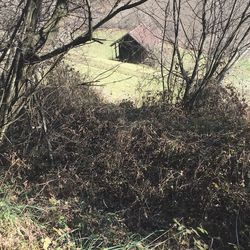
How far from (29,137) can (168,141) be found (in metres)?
2.16

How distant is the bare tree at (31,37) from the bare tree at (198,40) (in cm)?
185

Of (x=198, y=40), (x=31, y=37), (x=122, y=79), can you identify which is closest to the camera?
(x=31, y=37)

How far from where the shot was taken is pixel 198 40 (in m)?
8.48

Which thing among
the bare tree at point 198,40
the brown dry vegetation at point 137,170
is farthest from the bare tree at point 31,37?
the bare tree at point 198,40

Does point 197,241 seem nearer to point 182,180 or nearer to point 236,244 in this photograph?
point 236,244

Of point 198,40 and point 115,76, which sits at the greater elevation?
point 198,40

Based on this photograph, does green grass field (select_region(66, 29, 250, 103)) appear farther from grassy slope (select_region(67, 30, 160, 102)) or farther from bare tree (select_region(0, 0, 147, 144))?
bare tree (select_region(0, 0, 147, 144))

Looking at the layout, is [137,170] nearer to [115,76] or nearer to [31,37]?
[31,37]

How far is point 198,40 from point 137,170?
3.16m

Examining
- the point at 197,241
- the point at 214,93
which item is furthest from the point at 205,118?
the point at 197,241

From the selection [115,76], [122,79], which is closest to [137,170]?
[122,79]

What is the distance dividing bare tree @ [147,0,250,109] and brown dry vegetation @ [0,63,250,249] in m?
0.73

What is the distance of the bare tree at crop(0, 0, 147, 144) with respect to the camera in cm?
589

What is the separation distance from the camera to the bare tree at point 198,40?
8.14 metres
